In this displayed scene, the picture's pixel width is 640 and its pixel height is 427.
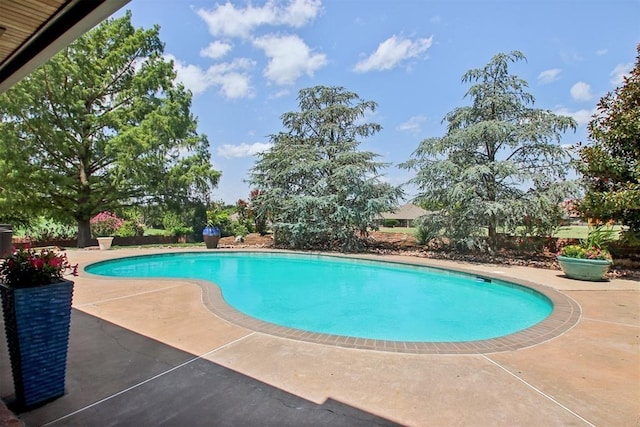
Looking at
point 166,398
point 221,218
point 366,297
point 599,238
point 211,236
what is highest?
point 221,218

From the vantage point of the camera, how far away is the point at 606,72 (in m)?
9.12

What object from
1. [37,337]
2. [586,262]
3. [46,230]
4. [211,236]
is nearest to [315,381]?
[37,337]

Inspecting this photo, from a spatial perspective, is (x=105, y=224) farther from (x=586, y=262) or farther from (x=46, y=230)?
(x=586, y=262)

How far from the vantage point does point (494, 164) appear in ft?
35.7

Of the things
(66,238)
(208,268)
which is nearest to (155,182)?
(66,238)

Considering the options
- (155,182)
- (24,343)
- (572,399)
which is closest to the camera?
(24,343)

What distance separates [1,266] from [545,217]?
12.6 metres

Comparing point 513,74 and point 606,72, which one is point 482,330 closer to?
point 606,72

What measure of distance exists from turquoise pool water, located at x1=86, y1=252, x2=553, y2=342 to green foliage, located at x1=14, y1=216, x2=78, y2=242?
652 centimetres

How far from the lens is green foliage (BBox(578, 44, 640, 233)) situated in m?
7.92

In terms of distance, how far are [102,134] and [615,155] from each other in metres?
19.6

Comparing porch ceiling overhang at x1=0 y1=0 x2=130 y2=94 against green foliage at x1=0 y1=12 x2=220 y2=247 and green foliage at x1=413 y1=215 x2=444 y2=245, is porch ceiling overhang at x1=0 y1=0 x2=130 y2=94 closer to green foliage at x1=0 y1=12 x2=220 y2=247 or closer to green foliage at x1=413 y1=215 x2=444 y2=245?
green foliage at x1=413 y1=215 x2=444 y2=245

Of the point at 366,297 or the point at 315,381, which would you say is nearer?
the point at 315,381

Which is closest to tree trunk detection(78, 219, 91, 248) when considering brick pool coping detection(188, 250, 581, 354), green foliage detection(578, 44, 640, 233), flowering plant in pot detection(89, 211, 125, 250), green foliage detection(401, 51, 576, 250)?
flowering plant in pot detection(89, 211, 125, 250)
